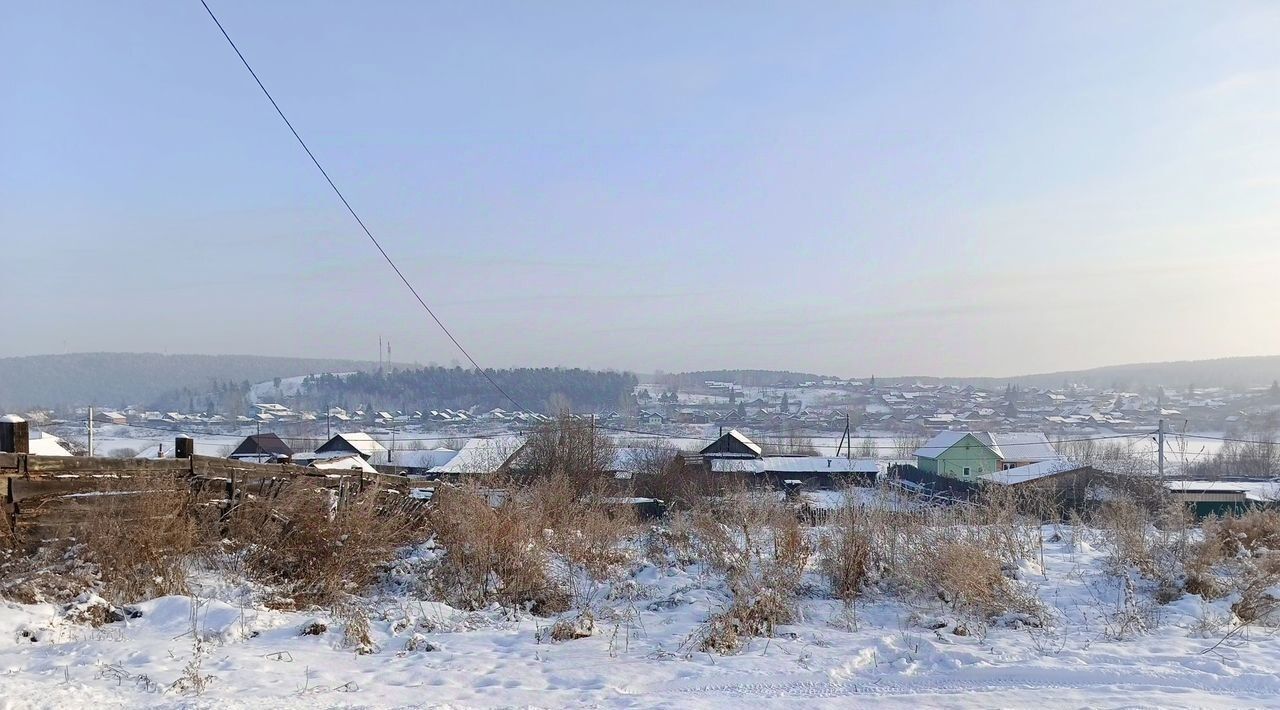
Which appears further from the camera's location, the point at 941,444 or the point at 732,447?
the point at 941,444

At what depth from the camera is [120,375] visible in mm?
118500

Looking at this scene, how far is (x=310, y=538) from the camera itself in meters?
11.3

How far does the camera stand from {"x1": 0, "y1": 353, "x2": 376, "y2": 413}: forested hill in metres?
95.1

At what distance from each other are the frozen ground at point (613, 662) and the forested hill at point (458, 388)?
64.5 meters

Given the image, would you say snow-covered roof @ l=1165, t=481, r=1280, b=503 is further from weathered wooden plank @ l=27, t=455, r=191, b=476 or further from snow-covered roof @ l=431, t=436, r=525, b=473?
weathered wooden plank @ l=27, t=455, r=191, b=476

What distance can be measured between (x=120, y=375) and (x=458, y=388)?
56.3 metres

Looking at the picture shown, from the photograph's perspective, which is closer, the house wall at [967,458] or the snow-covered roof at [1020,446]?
the house wall at [967,458]

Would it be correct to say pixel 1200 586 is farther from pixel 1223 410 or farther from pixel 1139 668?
pixel 1223 410

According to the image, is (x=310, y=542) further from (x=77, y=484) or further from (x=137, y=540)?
(x=77, y=484)

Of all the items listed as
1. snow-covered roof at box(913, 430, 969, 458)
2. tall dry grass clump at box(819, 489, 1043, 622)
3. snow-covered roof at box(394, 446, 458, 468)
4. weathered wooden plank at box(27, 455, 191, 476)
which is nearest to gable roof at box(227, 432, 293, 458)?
snow-covered roof at box(394, 446, 458, 468)

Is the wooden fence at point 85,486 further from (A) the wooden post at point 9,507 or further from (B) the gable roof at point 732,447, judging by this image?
(B) the gable roof at point 732,447

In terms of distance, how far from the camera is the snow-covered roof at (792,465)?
45719 millimetres

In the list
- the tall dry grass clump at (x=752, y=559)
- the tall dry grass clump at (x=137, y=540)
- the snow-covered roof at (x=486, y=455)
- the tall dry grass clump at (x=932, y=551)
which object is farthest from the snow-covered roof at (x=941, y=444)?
the tall dry grass clump at (x=137, y=540)

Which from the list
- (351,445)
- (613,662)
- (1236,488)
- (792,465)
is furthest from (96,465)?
(351,445)
